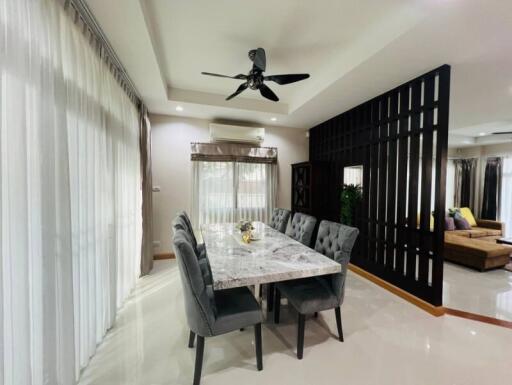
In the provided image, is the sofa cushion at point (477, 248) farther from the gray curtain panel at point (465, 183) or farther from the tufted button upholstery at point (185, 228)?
the tufted button upholstery at point (185, 228)

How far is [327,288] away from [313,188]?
2.44 metres

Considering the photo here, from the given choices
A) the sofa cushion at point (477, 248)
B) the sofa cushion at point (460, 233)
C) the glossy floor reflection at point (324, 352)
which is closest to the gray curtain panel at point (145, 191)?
the glossy floor reflection at point (324, 352)

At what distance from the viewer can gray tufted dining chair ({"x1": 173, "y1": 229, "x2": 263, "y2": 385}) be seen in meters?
1.35

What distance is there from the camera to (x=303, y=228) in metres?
2.49

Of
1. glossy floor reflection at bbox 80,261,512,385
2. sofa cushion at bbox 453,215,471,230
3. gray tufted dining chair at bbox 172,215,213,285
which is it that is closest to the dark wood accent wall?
glossy floor reflection at bbox 80,261,512,385

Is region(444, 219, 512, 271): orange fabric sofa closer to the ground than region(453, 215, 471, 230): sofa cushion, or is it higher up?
closer to the ground

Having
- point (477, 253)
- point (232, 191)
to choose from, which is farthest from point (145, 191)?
point (477, 253)

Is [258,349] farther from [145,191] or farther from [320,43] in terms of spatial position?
[320,43]

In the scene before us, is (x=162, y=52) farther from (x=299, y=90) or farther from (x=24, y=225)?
(x=24, y=225)

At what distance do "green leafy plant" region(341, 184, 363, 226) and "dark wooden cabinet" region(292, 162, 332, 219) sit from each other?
0.51 meters

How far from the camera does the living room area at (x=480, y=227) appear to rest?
2.65 metres

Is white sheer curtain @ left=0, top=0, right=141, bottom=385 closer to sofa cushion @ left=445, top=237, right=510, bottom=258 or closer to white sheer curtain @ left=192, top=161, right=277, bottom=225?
white sheer curtain @ left=192, top=161, right=277, bottom=225

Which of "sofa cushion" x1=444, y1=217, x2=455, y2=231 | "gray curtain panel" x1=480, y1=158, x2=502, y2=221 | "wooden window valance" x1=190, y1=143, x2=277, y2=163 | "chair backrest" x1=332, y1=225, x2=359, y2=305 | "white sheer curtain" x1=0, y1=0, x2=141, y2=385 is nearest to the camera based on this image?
"white sheer curtain" x1=0, y1=0, x2=141, y2=385

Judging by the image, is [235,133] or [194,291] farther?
[235,133]
